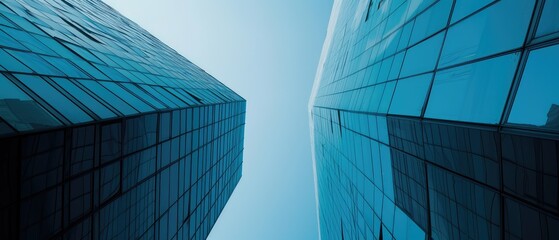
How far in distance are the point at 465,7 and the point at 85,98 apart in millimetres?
12507

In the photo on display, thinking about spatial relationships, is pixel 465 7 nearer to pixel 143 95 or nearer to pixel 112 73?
pixel 143 95

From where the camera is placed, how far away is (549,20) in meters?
8.77

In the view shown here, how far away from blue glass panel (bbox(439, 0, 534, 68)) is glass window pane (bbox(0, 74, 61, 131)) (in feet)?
36.5

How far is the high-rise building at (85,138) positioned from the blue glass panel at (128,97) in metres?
0.08

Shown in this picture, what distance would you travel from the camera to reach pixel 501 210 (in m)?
9.67

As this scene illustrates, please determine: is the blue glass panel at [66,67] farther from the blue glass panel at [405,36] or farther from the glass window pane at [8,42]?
the blue glass panel at [405,36]

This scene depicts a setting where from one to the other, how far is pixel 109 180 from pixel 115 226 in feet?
6.11

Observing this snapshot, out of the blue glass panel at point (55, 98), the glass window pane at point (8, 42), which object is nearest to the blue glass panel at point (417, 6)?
the blue glass panel at point (55, 98)

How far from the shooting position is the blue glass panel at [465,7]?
12.7 meters

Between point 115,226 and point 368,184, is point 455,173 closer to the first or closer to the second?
point 115,226

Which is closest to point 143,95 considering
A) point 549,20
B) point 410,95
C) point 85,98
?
point 85,98

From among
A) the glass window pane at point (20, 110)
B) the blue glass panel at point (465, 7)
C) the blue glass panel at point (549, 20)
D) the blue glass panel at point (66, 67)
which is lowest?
the glass window pane at point (20, 110)

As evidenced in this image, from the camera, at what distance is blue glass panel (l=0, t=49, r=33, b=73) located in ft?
34.3

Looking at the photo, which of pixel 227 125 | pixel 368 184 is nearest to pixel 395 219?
pixel 368 184
